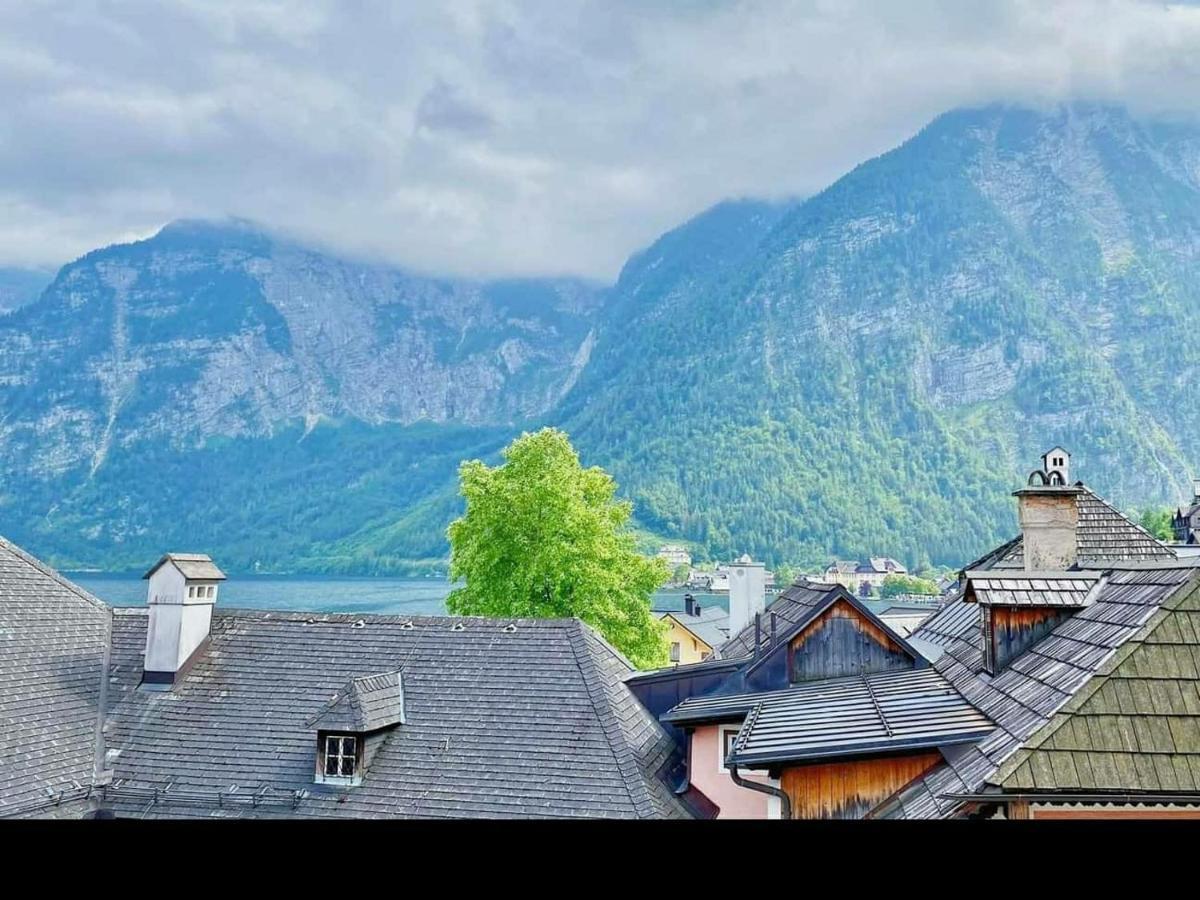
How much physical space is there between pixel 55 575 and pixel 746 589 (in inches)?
282

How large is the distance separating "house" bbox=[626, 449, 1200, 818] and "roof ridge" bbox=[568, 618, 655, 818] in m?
0.63

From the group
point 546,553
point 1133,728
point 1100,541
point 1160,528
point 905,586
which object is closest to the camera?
point 1133,728

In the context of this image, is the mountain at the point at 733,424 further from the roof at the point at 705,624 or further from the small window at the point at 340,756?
the roof at the point at 705,624

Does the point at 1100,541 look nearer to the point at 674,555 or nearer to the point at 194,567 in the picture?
the point at 674,555

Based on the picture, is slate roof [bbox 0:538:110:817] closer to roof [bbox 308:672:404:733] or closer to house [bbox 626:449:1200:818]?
roof [bbox 308:672:404:733]

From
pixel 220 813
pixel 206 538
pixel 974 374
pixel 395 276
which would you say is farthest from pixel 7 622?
pixel 974 374

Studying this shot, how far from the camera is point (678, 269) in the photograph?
1625 cm

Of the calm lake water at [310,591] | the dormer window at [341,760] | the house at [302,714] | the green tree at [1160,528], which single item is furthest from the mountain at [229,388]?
the green tree at [1160,528]

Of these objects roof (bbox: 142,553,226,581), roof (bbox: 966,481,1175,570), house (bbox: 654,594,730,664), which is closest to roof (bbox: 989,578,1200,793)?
roof (bbox: 966,481,1175,570)

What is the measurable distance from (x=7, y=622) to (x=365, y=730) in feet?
9.47

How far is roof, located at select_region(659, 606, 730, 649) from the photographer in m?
17.5

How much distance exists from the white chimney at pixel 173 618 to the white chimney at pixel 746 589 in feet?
17.0

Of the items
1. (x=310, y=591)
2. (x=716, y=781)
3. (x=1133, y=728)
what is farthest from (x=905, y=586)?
(x=310, y=591)

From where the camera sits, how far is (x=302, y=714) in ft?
23.5
